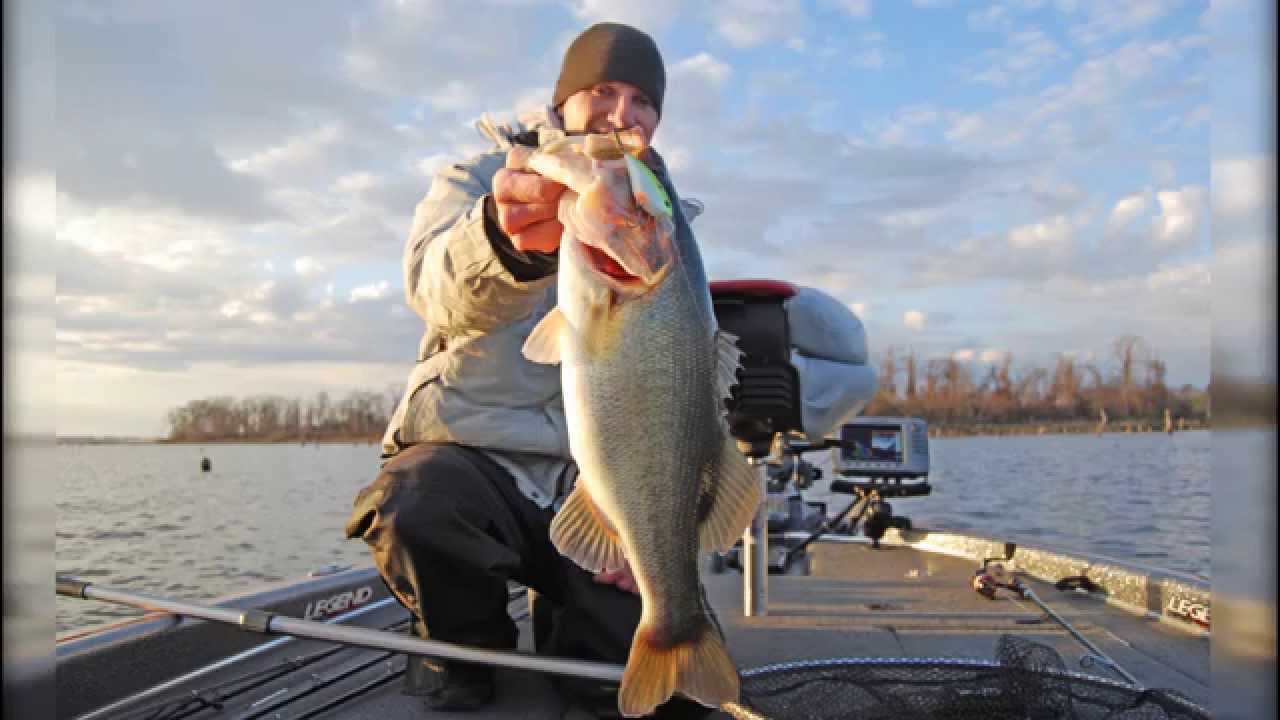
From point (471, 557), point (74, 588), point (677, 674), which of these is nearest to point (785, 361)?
point (471, 557)

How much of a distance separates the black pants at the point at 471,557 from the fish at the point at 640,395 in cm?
104

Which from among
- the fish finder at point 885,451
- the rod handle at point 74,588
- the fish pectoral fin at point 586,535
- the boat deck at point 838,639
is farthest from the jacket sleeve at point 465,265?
the fish finder at point 885,451

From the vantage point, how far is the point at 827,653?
4.54m

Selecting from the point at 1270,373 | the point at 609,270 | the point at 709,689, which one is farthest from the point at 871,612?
the point at 1270,373

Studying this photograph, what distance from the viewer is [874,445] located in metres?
8.03

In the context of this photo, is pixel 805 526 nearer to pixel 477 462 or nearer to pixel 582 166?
pixel 477 462

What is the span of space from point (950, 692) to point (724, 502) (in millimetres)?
1401

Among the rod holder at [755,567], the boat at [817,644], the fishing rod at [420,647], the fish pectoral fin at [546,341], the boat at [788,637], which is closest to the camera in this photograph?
the fish pectoral fin at [546,341]

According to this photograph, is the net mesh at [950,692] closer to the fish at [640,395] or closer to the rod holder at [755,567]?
the fish at [640,395]

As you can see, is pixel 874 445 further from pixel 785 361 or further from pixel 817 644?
pixel 785 361

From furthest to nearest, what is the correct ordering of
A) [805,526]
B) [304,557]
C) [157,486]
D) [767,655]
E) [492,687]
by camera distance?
[157,486] < [304,557] < [805,526] < [767,655] < [492,687]

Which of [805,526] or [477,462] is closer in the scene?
[477,462]

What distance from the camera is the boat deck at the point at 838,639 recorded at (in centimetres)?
365

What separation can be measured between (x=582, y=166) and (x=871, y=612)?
4155 millimetres
